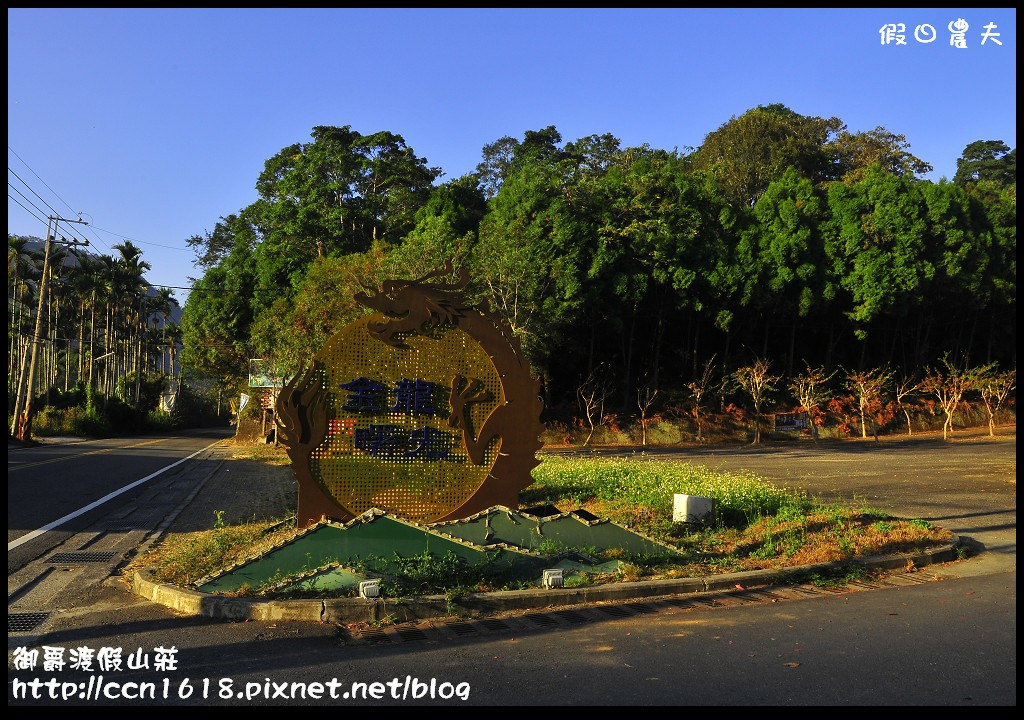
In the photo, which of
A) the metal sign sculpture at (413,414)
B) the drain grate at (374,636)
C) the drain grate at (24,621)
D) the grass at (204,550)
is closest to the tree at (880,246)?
the metal sign sculpture at (413,414)

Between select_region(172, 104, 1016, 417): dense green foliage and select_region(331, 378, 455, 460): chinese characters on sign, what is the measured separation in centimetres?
1464

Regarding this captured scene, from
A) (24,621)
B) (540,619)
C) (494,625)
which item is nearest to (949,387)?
(540,619)

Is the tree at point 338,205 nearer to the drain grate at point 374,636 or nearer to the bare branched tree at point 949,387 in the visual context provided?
the bare branched tree at point 949,387

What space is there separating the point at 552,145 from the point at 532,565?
47634 millimetres

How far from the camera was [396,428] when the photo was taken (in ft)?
32.0

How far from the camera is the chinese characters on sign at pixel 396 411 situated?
31.8 feet

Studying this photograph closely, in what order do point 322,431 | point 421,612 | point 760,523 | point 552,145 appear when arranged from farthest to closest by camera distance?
point 552,145, point 760,523, point 322,431, point 421,612

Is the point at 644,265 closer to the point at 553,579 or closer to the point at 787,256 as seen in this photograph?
the point at 787,256

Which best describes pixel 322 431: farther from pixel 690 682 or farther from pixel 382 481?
pixel 690 682

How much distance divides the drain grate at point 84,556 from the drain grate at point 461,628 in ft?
17.0

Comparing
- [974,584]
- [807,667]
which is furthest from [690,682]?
[974,584]

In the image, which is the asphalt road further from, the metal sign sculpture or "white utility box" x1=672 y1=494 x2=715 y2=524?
"white utility box" x1=672 y1=494 x2=715 y2=524

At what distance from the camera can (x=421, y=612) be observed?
676 cm

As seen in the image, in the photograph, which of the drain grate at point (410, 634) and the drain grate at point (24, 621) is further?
the drain grate at point (24, 621)
